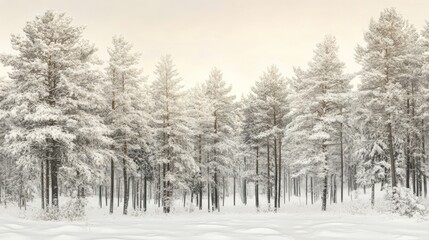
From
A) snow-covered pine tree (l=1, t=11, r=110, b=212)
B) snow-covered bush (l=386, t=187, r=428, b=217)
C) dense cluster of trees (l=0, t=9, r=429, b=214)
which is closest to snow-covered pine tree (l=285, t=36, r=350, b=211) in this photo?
dense cluster of trees (l=0, t=9, r=429, b=214)

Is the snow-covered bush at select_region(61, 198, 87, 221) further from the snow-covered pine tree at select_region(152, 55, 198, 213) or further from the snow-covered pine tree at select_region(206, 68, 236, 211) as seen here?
the snow-covered pine tree at select_region(206, 68, 236, 211)

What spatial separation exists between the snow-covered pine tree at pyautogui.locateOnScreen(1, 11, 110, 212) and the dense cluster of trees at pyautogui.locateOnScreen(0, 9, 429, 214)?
0.06m

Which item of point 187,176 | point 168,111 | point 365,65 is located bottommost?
point 187,176

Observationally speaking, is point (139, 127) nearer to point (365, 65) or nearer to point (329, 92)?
point (329, 92)

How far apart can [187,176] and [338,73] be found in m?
14.6

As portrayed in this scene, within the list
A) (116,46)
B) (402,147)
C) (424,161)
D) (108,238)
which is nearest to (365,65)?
(402,147)

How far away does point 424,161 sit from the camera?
36.1m

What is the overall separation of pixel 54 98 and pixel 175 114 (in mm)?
12079

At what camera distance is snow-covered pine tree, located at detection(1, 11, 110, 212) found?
2019 centimetres

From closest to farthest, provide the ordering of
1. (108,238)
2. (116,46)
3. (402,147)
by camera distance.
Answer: (108,238), (116,46), (402,147)

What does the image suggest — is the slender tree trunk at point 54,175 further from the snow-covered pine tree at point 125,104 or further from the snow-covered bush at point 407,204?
the snow-covered bush at point 407,204

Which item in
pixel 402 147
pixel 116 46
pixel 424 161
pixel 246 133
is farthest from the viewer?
pixel 246 133

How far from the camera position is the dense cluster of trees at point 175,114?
20969mm

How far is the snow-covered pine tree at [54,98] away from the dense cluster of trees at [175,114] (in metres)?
0.06
